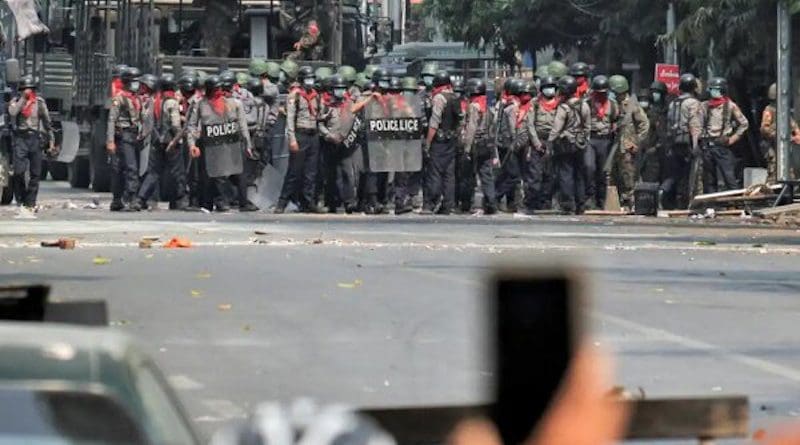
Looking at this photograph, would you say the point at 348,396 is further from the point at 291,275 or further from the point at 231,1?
the point at 231,1

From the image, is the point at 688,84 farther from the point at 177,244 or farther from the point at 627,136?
the point at 177,244

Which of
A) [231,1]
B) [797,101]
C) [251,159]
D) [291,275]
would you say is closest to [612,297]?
[291,275]

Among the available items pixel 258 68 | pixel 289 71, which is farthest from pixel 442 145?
pixel 258 68

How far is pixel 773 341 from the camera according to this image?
13836mm

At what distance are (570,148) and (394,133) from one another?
2.61m

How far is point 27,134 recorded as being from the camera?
33.5 meters

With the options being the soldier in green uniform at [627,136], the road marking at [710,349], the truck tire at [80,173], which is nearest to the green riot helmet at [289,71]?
the soldier in green uniform at [627,136]

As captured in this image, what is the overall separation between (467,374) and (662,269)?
785 cm

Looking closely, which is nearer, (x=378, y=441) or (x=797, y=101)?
(x=378, y=441)

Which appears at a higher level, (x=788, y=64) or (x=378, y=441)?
(x=788, y=64)

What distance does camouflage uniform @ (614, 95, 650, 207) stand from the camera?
35000mm

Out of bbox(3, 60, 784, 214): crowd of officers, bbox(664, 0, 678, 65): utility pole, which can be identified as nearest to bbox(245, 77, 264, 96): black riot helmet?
bbox(3, 60, 784, 214): crowd of officers

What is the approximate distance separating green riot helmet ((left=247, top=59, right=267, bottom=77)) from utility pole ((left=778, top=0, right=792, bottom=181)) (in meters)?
7.59

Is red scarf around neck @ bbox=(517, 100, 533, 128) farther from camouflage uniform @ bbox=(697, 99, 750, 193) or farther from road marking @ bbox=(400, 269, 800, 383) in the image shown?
road marking @ bbox=(400, 269, 800, 383)
